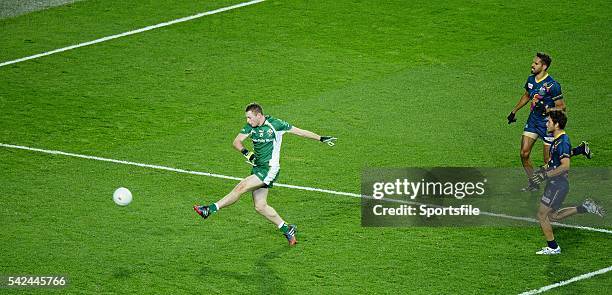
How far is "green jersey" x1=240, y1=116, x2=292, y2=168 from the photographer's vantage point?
17.6m

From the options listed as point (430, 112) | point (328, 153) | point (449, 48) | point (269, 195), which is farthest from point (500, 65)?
point (269, 195)

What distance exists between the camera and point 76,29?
93.1 ft

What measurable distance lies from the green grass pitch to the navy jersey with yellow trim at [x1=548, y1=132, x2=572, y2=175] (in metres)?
1.41

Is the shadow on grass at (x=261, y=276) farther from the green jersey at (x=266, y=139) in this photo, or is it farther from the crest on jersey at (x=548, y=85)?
the crest on jersey at (x=548, y=85)

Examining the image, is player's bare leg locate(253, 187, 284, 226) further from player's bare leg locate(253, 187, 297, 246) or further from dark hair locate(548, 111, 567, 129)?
dark hair locate(548, 111, 567, 129)

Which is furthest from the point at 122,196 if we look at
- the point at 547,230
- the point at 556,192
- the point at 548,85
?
the point at 548,85

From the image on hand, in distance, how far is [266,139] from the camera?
17.6 meters

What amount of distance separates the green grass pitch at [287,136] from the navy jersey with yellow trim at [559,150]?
1411mm

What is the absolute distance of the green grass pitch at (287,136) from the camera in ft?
56.0

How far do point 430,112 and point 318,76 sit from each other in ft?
9.89

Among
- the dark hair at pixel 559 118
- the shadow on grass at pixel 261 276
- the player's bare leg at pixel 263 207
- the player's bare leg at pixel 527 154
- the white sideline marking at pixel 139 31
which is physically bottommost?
the shadow on grass at pixel 261 276

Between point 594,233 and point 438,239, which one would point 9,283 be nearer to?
point 438,239

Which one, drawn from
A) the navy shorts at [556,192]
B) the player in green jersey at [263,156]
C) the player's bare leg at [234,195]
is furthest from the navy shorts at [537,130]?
the player's bare leg at [234,195]

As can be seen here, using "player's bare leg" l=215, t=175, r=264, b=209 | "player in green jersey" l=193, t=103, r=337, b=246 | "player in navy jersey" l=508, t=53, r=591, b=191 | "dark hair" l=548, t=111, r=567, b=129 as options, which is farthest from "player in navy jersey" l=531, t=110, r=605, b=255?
"player's bare leg" l=215, t=175, r=264, b=209
